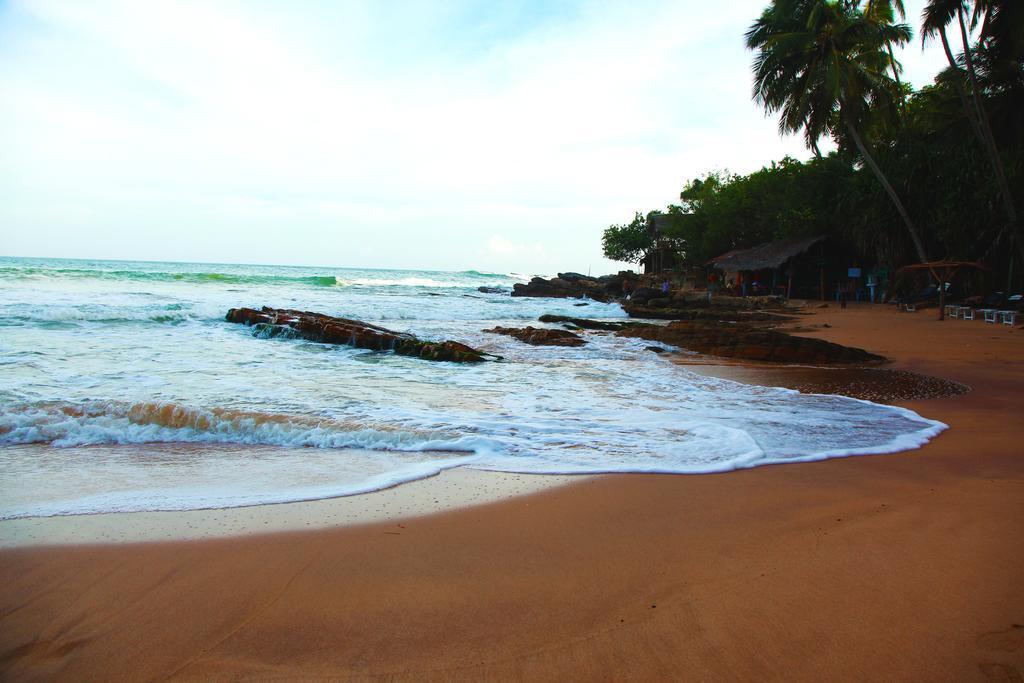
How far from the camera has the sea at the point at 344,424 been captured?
12.3 feet

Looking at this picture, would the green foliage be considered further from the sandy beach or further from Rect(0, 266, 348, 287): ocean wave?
the sandy beach

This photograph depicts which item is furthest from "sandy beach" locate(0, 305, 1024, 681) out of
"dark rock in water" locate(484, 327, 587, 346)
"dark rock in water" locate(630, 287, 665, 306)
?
"dark rock in water" locate(630, 287, 665, 306)

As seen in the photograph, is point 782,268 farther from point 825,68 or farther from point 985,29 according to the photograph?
point 985,29

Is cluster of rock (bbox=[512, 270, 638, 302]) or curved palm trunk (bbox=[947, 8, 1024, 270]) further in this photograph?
cluster of rock (bbox=[512, 270, 638, 302])

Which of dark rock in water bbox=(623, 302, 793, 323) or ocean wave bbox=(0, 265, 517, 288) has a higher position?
ocean wave bbox=(0, 265, 517, 288)

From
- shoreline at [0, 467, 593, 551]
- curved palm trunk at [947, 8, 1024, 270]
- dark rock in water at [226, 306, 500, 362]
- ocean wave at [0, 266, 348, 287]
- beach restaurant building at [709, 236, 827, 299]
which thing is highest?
curved palm trunk at [947, 8, 1024, 270]

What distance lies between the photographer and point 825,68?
1964 centimetres

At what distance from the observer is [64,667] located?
1877 mm

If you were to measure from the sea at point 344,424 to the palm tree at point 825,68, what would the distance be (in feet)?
49.1

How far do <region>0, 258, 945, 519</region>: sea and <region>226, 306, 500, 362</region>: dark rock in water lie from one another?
0.44 metres

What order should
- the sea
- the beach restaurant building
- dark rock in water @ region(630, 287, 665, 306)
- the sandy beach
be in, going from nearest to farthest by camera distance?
the sandy beach < the sea < the beach restaurant building < dark rock in water @ region(630, 287, 665, 306)

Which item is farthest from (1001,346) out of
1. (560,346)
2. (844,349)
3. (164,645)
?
(164,645)

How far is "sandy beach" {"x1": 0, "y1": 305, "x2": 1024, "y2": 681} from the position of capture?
1.87m

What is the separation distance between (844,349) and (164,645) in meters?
10.2
